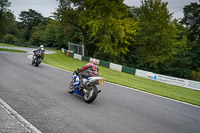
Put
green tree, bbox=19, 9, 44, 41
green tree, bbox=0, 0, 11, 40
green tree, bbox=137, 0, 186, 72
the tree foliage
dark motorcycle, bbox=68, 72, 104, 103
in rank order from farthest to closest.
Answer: green tree, bbox=19, 9, 44, 41 < green tree, bbox=137, 0, 186, 72 < green tree, bbox=0, 0, 11, 40 < the tree foliage < dark motorcycle, bbox=68, 72, 104, 103

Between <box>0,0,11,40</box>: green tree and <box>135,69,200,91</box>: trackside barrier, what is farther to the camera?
<box>0,0,11,40</box>: green tree

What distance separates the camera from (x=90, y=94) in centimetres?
747

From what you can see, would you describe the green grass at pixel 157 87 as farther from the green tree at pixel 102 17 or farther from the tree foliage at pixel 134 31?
the tree foliage at pixel 134 31

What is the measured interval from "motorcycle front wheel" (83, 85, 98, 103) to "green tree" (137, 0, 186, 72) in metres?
30.8

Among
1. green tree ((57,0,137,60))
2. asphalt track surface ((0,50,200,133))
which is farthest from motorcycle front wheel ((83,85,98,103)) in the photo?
green tree ((57,0,137,60))

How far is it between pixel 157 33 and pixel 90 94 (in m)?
31.6

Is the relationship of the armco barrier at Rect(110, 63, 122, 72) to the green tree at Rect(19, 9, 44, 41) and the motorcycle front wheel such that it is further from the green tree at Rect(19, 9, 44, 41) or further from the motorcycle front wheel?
the green tree at Rect(19, 9, 44, 41)

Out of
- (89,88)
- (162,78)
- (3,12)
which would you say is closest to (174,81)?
(162,78)

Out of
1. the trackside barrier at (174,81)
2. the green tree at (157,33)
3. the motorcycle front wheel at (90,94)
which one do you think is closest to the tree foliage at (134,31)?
the green tree at (157,33)

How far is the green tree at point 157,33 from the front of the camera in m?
36.2

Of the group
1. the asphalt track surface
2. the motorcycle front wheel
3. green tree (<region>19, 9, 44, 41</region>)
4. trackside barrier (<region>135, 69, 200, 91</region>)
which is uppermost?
green tree (<region>19, 9, 44, 41</region>)

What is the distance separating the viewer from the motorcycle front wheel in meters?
7.33

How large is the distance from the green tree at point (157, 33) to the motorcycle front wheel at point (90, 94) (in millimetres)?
30841

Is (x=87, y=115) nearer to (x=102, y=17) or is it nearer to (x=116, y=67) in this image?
(x=116, y=67)
